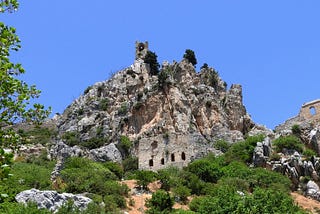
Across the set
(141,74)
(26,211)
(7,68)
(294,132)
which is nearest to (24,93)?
(7,68)

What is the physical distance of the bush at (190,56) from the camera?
240 ft

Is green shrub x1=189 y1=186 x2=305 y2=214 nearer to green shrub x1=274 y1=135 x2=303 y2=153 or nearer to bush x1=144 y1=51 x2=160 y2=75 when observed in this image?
green shrub x1=274 y1=135 x2=303 y2=153

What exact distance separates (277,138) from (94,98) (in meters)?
32.7

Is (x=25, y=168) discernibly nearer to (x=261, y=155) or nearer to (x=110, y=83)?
(x=261, y=155)

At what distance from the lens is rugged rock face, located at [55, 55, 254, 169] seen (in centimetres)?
5325

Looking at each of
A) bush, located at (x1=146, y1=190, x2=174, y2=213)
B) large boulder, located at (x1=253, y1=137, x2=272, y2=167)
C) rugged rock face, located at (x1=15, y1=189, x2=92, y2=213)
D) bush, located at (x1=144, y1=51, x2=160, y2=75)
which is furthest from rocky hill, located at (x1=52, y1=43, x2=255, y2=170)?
rugged rock face, located at (x1=15, y1=189, x2=92, y2=213)

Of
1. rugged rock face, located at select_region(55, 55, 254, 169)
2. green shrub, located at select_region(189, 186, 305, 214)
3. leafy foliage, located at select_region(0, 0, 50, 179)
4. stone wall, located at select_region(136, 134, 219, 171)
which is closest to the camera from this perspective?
leafy foliage, located at select_region(0, 0, 50, 179)

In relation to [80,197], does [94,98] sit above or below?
above

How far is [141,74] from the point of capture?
2911 inches

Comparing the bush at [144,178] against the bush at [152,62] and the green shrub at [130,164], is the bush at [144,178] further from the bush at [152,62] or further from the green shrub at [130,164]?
the bush at [152,62]

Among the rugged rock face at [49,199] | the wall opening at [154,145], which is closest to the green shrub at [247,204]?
the rugged rock face at [49,199]

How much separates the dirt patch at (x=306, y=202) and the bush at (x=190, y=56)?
33.5 meters

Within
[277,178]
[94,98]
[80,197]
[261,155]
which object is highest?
[94,98]

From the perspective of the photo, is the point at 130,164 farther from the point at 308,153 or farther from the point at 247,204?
the point at 247,204
